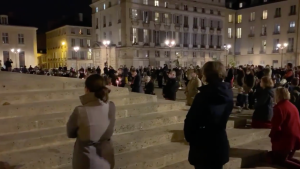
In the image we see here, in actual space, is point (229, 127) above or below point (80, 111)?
below

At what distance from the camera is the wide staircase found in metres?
3.99

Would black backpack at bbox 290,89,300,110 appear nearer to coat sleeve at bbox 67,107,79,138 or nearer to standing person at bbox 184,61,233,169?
standing person at bbox 184,61,233,169

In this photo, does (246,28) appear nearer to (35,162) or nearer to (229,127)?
(229,127)

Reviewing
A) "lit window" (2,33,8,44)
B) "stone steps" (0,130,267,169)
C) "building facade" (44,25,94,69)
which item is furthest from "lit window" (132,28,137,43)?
"stone steps" (0,130,267,169)

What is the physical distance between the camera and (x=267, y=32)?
47531mm

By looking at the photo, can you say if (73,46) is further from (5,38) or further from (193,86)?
(193,86)

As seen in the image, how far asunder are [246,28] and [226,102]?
173 feet

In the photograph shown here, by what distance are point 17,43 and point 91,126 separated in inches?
1720

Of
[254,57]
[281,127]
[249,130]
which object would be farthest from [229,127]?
[254,57]

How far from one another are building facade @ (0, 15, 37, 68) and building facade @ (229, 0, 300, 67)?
38.5 meters

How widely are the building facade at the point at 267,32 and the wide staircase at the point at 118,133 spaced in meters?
41.9

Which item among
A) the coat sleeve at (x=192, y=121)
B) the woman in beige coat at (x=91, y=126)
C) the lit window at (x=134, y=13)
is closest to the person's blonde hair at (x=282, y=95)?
the coat sleeve at (x=192, y=121)

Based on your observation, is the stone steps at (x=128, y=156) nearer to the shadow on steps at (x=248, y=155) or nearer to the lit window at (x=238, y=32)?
the shadow on steps at (x=248, y=155)

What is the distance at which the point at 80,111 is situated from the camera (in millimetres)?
2676
